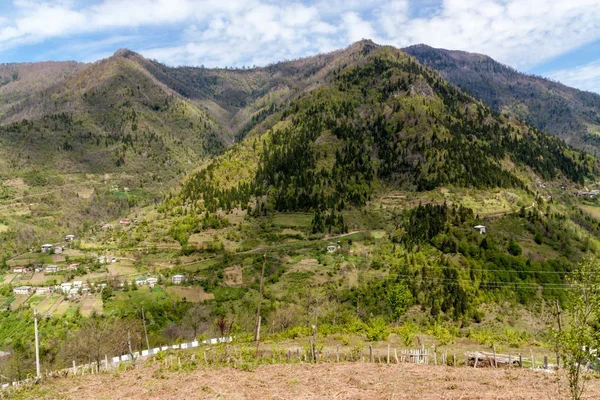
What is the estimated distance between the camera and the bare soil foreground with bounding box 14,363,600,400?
27.5 m

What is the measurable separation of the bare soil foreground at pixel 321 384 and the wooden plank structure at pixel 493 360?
2.25 metres

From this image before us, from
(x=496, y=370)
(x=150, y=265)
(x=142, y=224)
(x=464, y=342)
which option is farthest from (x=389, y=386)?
(x=142, y=224)

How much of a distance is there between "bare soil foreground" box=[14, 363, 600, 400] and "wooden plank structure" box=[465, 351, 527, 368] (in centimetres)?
225

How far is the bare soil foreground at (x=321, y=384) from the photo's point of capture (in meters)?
27.5

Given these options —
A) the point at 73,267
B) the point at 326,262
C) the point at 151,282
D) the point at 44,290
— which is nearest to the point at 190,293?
the point at 151,282

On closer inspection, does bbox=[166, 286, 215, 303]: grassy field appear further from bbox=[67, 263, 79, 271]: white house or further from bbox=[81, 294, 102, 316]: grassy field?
bbox=[67, 263, 79, 271]: white house

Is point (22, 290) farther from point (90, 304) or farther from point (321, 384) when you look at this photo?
point (321, 384)

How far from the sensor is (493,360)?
36531mm

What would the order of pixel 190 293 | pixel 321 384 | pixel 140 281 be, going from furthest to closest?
pixel 140 281, pixel 190 293, pixel 321 384

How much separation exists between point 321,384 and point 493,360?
16764mm

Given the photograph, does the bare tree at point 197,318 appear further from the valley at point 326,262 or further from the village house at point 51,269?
the village house at point 51,269

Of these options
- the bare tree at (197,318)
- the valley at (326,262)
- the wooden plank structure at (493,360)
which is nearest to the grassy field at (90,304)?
the valley at (326,262)

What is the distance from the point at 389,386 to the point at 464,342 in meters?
21.6

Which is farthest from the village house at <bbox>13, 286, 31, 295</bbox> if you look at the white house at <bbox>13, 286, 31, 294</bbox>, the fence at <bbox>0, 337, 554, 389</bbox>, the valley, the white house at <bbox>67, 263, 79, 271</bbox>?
the fence at <bbox>0, 337, 554, 389</bbox>
